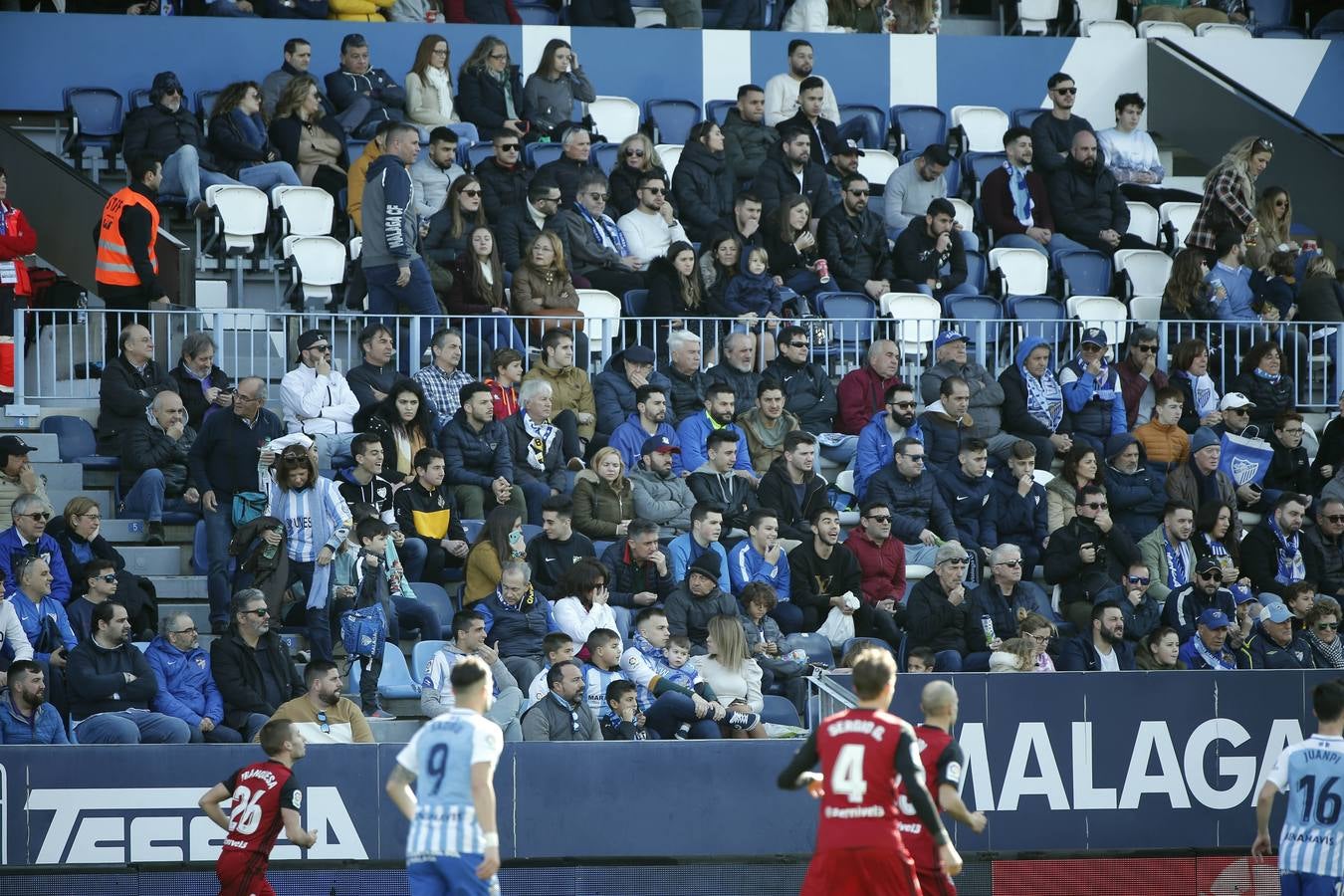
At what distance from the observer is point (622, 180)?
17078mm

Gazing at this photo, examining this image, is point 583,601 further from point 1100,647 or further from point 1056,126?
point 1056,126

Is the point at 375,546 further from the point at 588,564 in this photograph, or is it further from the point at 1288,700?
the point at 1288,700

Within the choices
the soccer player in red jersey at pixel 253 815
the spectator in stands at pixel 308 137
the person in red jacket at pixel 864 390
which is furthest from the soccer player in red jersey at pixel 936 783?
the spectator in stands at pixel 308 137

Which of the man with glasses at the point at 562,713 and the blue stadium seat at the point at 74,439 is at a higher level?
the blue stadium seat at the point at 74,439

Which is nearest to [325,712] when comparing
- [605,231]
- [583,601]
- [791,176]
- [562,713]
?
[562,713]

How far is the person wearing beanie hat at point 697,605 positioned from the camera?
43.8 feet

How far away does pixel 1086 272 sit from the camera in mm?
17984

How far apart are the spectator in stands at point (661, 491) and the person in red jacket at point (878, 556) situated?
1210mm

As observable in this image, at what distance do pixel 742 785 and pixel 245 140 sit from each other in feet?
26.4

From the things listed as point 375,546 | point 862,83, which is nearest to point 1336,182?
point 862,83

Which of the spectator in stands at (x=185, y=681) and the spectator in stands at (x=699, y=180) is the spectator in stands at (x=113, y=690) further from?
the spectator in stands at (x=699, y=180)

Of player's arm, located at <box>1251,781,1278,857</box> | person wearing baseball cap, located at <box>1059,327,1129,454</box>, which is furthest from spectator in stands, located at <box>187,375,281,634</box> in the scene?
player's arm, located at <box>1251,781,1278,857</box>

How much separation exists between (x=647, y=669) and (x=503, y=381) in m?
2.98

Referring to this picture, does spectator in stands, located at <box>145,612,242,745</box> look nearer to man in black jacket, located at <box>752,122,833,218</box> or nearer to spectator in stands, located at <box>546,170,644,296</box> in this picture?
spectator in stands, located at <box>546,170,644,296</box>
